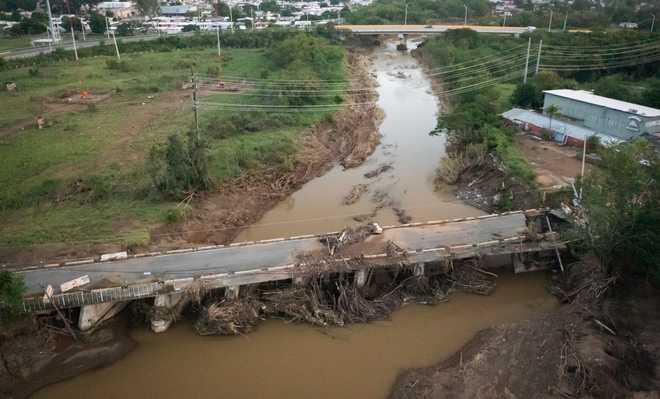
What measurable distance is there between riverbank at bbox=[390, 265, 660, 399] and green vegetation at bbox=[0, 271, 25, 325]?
11109mm

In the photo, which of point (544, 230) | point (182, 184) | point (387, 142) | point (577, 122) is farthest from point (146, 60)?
point (544, 230)

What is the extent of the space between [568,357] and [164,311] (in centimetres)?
1218

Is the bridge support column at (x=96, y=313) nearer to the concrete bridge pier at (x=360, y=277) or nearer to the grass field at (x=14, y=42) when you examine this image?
the concrete bridge pier at (x=360, y=277)

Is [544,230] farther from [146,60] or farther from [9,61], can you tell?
[9,61]

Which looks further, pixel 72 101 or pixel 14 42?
pixel 14 42

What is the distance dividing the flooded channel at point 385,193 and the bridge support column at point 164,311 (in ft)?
19.9

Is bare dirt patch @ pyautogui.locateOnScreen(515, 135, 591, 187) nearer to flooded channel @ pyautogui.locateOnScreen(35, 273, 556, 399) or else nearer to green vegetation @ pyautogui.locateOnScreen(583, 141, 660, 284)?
green vegetation @ pyautogui.locateOnScreen(583, 141, 660, 284)

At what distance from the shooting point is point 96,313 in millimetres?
16391

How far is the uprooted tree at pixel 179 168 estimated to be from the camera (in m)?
24.0

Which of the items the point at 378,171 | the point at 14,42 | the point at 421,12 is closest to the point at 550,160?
the point at 378,171

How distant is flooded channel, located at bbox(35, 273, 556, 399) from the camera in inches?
575

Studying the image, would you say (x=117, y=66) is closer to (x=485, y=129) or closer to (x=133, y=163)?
(x=133, y=163)

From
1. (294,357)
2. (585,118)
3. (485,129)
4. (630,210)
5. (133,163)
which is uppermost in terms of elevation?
(630,210)

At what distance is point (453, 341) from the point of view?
16219mm
